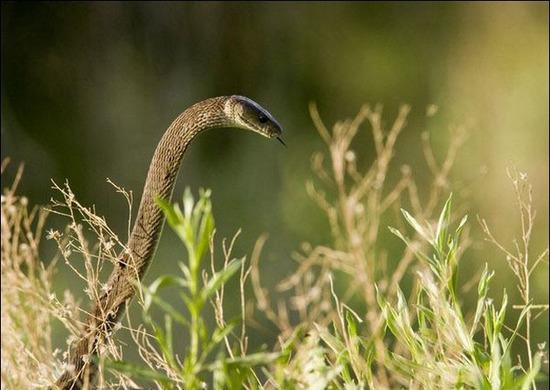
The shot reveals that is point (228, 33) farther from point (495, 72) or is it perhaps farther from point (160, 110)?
point (495, 72)

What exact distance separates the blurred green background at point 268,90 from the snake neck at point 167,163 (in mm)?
2232

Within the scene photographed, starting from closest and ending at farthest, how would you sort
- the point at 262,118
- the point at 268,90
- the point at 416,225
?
the point at 416,225, the point at 262,118, the point at 268,90

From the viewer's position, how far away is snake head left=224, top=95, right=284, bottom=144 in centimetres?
95

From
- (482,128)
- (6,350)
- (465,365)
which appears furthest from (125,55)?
(465,365)

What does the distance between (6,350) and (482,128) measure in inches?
110

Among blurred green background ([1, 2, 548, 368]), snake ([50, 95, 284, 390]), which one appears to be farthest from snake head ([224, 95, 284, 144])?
blurred green background ([1, 2, 548, 368])

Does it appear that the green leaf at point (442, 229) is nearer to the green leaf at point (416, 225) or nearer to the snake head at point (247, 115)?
the green leaf at point (416, 225)

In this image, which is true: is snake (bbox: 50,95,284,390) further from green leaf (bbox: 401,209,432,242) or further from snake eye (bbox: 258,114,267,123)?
green leaf (bbox: 401,209,432,242)

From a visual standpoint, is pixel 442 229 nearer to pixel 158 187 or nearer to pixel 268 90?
pixel 158 187

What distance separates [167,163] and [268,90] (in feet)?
9.37

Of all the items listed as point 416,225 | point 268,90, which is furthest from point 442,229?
point 268,90

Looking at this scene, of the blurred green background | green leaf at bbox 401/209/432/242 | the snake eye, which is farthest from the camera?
the blurred green background

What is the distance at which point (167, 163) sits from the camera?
3.13 feet

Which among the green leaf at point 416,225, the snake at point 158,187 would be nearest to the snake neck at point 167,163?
the snake at point 158,187
